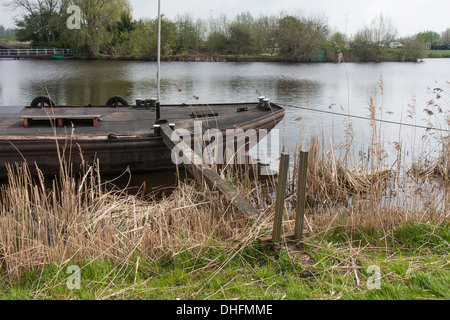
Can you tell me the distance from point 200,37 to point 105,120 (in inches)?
1571

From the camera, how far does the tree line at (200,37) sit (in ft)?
121

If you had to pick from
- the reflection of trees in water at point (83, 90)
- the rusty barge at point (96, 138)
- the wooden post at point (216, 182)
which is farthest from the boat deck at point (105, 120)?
the reflection of trees in water at point (83, 90)

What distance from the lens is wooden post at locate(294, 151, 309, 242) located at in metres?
2.93

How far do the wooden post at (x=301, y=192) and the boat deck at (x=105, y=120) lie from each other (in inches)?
134

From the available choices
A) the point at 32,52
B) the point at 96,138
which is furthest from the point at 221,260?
the point at 32,52

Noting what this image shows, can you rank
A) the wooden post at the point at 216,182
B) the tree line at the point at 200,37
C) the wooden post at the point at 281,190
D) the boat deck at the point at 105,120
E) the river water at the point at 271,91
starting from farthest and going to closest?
1. the tree line at the point at 200,37
2. the river water at the point at 271,91
3. the boat deck at the point at 105,120
4. the wooden post at the point at 216,182
5. the wooden post at the point at 281,190

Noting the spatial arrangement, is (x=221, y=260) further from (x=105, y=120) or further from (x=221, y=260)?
(x=105, y=120)

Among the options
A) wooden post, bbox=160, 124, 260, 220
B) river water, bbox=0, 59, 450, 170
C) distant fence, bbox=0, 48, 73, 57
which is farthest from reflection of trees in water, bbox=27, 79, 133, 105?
distant fence, bbox=0, 48, 73, 57

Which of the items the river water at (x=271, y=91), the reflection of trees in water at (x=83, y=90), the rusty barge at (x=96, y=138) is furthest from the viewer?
the reflection of trees in water at (x=83, y=90)

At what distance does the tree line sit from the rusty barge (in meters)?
27.2

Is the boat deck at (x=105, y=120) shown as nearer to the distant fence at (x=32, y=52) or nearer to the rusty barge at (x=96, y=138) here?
the rusty barge at (x=96, y=138)

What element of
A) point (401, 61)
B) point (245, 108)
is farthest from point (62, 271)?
point (401, 61)
